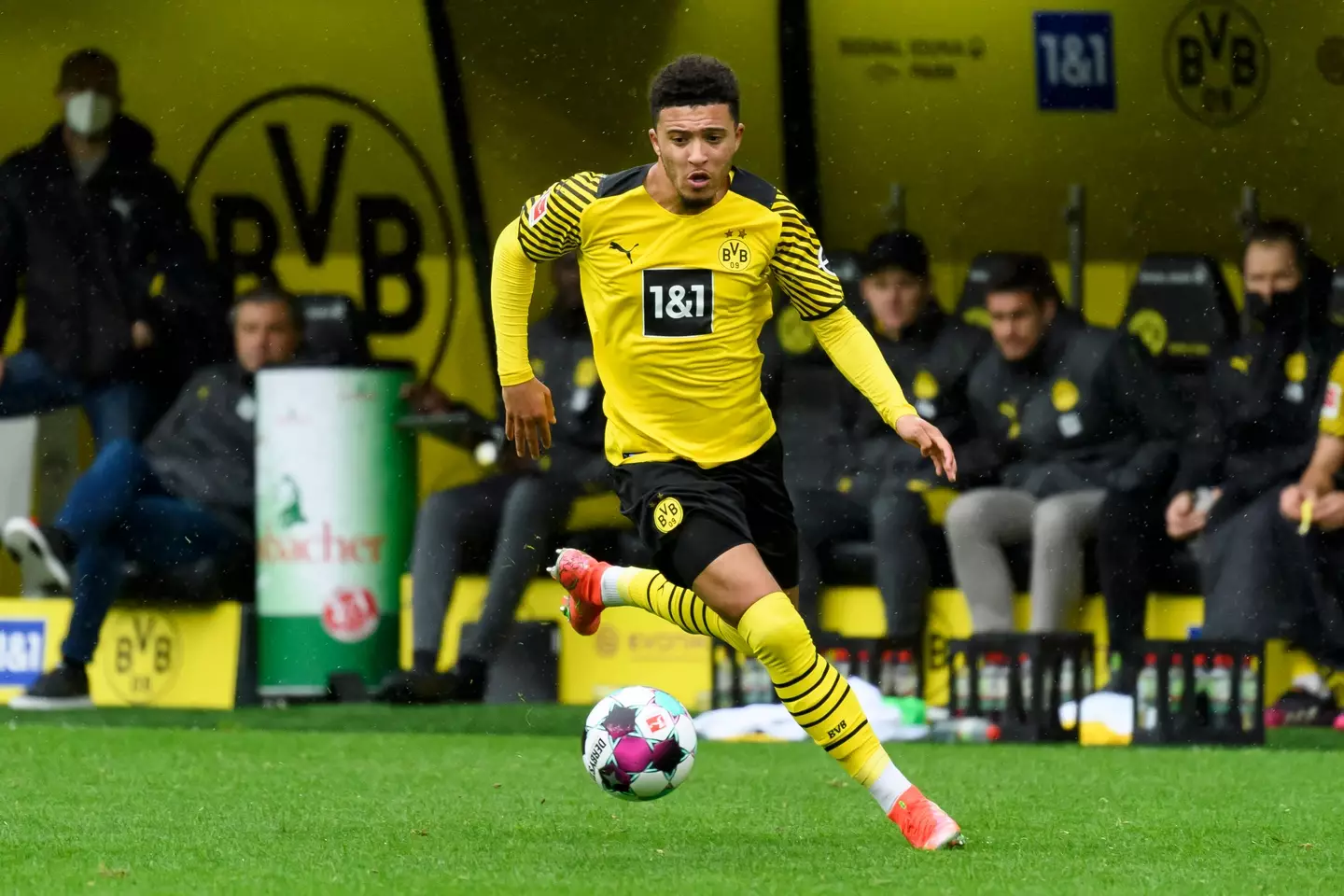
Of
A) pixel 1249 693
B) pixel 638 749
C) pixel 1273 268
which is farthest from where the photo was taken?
pixel 1273 268

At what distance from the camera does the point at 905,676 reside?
9586 millimetres

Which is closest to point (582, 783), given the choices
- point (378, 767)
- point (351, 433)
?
point (378, 767)

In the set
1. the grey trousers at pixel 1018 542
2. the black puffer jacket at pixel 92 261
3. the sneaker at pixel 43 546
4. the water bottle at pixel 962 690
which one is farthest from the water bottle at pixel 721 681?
the black puffer jacket at pixel 92 261

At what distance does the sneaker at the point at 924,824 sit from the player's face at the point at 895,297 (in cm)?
503

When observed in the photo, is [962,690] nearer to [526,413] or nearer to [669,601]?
[669,601]

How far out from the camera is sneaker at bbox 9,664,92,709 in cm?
1052

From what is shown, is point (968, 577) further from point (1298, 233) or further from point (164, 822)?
point (164, 822)

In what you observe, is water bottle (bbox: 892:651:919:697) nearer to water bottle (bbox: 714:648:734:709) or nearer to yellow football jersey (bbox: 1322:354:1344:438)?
water bottle (bbox: 714:648:734:709)

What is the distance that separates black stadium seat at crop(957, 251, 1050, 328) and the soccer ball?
15.8 feet

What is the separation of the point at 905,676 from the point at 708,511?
372 centimetres

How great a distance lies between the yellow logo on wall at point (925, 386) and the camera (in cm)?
1066

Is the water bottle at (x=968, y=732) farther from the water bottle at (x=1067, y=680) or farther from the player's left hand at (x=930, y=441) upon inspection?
the player's left hand at (x=930, y=441)

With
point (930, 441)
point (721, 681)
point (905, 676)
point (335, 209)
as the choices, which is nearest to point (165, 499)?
point (335, 209)

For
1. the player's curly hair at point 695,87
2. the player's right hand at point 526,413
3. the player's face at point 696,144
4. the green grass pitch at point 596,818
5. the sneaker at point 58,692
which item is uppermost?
the player's curly hair at point 695,87
